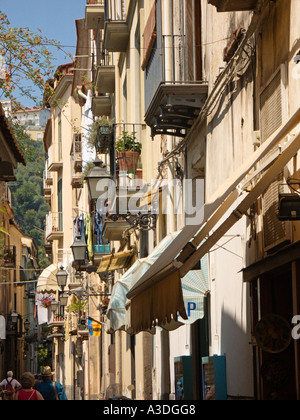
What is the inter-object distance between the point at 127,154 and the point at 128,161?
0.55 feet

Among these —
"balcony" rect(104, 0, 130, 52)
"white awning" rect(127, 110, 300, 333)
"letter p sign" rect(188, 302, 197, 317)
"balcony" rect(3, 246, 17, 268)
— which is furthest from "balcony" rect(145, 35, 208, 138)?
"balcony" rect(3, 246, 17, 268)

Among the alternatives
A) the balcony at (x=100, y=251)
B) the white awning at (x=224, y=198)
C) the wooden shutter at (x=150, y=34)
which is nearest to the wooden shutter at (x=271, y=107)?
the white awning at (x=224, y=198)

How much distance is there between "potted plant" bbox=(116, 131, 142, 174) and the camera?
21.9m

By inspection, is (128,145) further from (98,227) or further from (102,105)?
(98,227)

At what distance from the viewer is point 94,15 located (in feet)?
107

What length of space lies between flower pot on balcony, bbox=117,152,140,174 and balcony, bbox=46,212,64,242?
3500cm

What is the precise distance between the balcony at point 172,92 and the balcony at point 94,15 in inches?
665

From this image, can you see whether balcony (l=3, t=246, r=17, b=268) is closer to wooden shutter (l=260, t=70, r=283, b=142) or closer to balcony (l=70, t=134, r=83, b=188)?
balcony (l=70, t=134, r=83, b=188)

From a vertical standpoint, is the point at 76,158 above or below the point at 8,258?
above

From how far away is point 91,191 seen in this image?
20969mm

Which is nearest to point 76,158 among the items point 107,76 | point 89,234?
point 89,234

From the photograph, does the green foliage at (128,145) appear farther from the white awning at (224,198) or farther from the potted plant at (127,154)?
the white awning at (224,198)

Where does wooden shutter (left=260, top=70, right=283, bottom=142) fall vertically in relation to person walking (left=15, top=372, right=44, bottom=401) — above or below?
above
